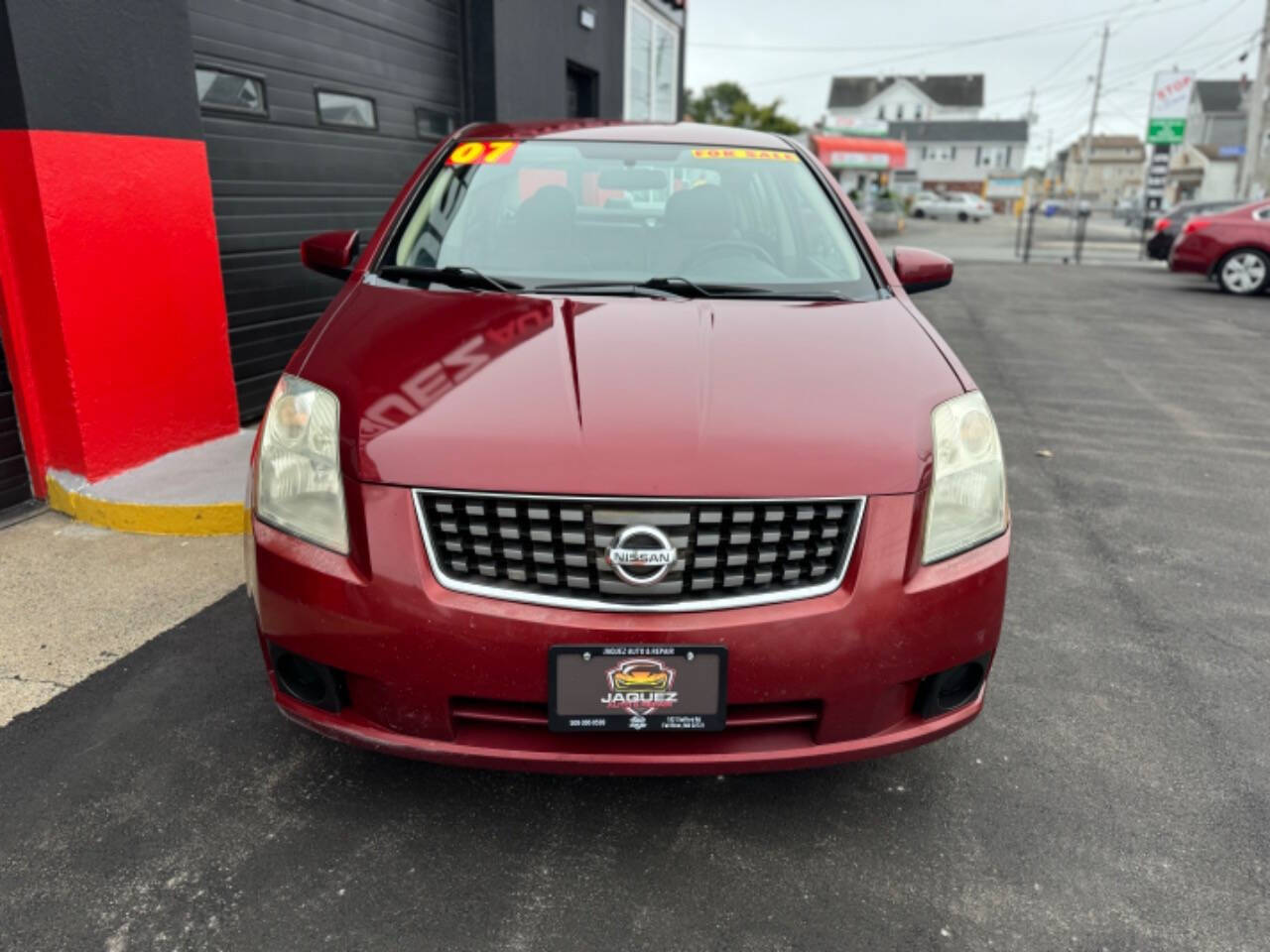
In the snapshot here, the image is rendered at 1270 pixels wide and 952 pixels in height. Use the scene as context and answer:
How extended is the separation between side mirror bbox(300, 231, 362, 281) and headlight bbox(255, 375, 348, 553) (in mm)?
1136

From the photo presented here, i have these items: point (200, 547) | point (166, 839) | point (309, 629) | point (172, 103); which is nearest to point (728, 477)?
point (309, 629)

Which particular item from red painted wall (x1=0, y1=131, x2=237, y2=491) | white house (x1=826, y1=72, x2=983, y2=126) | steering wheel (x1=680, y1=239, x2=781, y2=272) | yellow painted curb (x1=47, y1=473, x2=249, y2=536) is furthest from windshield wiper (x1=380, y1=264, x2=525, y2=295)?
white house (x1=826, y1=72, x2=983, y2=126)

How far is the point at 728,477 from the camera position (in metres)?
1.89

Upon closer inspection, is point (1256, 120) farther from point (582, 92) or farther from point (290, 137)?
point (290, 137)

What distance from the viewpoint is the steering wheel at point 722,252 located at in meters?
2.96

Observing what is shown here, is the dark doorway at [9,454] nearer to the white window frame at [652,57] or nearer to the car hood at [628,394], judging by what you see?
the car hood at [628,394]

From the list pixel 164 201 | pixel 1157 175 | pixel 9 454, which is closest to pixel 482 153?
pixel 164 201

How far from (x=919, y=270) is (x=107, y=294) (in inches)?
129

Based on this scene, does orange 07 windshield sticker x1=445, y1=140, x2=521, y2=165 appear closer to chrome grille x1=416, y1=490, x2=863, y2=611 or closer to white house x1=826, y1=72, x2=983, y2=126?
chrome grille x1=416, y1=490, x2=863, y2=611

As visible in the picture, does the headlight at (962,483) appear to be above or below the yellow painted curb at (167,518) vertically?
above

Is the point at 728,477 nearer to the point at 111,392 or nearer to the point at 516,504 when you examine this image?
the point at 516,504

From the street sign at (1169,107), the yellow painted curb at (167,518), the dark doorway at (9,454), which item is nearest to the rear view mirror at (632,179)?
the yellow painted curb at (167,518)

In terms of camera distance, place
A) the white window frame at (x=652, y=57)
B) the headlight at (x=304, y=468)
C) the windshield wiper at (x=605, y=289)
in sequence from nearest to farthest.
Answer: the headlight at (x=304, y=468), the windshield wiper at (x=605, y=289), the white window frame at (x=652, y=57)

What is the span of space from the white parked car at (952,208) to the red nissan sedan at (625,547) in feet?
193
